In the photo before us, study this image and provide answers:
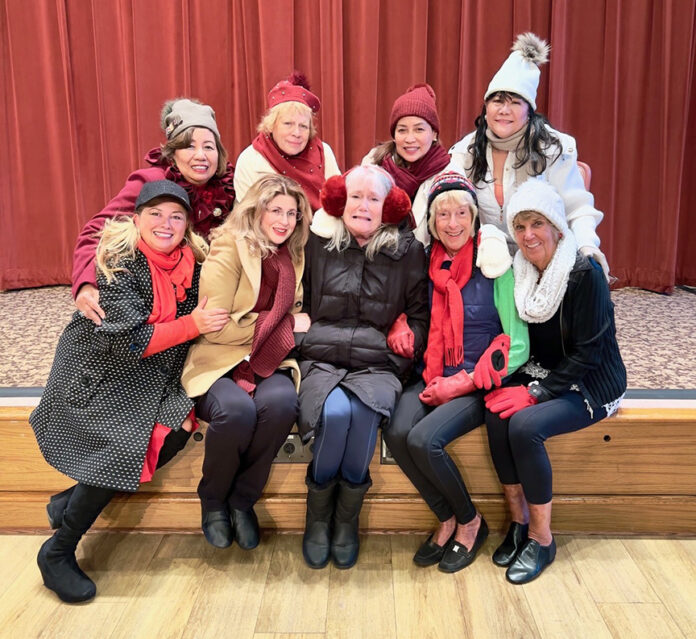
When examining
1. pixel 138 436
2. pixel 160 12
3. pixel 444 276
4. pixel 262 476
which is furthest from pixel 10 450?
pixel 160 12

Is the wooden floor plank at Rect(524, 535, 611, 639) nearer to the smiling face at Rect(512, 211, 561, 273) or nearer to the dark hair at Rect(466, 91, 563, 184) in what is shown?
the smiling face at Rect(512, 211, 561, 273)

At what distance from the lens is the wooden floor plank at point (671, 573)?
5.35ft

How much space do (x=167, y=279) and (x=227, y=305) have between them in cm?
18

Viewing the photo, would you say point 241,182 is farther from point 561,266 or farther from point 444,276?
point 561,266

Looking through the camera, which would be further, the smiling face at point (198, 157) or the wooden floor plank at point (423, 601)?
the smiling face at point (198, 157)

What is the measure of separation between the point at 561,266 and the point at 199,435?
1.12 metres

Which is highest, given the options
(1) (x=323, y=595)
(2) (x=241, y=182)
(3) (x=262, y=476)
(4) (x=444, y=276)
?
(2) (x=241, y=182)

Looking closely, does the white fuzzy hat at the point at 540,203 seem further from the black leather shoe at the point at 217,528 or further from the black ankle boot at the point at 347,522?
the black leather shoe at the point at 217,528

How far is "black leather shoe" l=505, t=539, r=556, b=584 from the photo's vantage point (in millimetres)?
1756

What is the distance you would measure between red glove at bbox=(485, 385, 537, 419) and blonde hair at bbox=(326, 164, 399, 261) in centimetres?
52

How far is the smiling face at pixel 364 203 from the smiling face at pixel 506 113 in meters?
A: 0.50

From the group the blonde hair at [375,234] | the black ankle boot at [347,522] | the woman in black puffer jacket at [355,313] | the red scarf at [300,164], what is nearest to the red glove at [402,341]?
the woman in black puffer jacket at [355,313]

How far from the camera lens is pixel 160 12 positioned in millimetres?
3537

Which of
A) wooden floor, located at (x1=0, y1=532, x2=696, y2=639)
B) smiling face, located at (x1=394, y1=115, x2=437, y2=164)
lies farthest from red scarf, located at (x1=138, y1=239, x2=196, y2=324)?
smiling face, located at (x1=394, y1=115, x2=437, y2=164)
